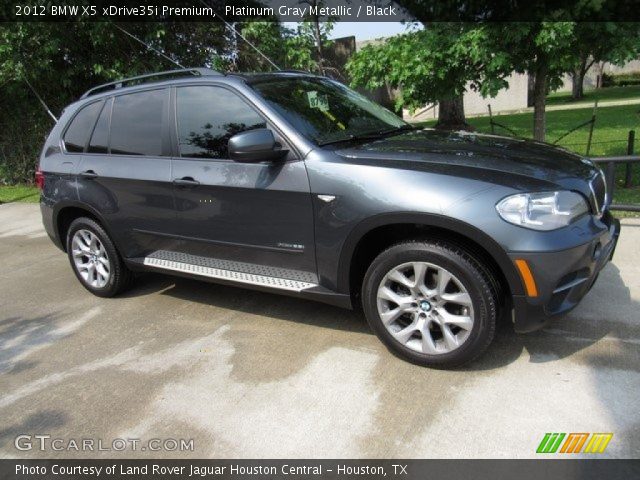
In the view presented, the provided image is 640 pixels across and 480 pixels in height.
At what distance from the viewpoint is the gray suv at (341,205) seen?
2836mm

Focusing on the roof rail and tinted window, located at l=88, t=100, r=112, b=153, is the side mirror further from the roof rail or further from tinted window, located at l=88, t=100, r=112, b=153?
tinted window, located at l=88, t=100, r=112, b=153

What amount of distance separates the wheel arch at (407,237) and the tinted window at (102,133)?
2.48 meters

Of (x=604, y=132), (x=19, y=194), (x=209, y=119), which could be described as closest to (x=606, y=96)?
(x=604, y=132)

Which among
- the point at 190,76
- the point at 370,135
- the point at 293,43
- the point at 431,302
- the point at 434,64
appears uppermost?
the point at 293,43

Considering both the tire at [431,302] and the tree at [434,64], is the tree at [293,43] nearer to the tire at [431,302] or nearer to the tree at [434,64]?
the tree at [434,64]

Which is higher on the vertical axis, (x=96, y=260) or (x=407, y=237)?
(x=407, y=237)

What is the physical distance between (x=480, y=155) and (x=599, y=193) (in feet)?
2.57

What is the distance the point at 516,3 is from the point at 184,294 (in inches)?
180

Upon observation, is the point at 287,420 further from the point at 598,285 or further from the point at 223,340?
the point at 598,285

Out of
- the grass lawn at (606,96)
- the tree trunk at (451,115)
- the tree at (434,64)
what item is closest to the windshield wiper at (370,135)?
the tree at (434,64)

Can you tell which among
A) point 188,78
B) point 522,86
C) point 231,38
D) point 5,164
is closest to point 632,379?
point 188,78

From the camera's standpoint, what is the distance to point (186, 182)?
382 centimetres

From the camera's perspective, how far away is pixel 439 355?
3109 millimetres

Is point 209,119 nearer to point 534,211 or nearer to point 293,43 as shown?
point 534,211
